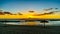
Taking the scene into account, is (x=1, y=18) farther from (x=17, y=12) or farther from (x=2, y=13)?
(x=17, y=12)

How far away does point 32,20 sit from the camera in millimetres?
3928
